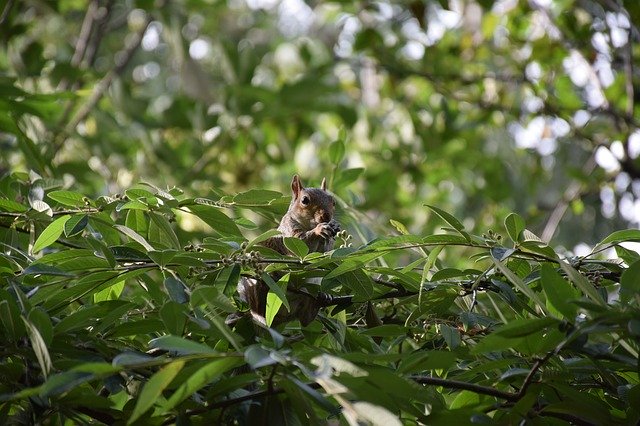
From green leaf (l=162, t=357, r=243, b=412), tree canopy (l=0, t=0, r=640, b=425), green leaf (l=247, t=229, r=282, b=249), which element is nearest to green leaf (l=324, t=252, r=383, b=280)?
tree canopy (l=0, t=0, r=640, b=425)

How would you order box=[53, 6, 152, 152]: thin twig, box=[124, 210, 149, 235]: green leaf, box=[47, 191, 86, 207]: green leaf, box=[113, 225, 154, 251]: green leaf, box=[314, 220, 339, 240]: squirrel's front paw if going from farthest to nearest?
box=[53, 6, 152, 152]: thin twig
box=[314, 220, 339, 240]: squirrel's front paw
box=[124, 210, 149, 235]: green leaf
box=[47, 191, 86, 207]: green leaf
box=[113, 225, 154, 251]: green leaf

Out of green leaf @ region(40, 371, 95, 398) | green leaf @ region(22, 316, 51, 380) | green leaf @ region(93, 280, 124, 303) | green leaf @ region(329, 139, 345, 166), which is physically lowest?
green leaf @ region(329, 139, 345, 166)

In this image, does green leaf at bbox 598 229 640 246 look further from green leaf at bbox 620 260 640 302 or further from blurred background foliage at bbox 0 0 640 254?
blurred background foliage at bbox 0 0 640 254

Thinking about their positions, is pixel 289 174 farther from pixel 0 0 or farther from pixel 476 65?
pixel 0 0

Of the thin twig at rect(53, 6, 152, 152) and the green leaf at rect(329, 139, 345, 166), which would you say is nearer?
the green leaf at rect(329, 139, 345, 166)

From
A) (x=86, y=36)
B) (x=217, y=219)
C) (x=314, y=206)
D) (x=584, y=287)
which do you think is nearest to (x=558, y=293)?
(x=584, y=287)

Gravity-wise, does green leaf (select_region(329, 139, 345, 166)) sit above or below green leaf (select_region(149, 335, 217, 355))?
below

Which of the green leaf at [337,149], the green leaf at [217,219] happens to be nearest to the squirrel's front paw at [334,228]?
the green leaf at [337,149]

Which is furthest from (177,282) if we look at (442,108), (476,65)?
(476,65)

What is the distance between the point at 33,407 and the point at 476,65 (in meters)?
4.00

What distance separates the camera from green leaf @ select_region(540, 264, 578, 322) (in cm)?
112

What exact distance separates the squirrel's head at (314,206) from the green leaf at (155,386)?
1080 mm

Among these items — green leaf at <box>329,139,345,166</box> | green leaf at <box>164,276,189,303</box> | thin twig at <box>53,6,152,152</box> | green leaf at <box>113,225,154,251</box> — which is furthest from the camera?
thin twig at <box>53,6,152,152</box>

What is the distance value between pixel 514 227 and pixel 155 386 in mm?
626
